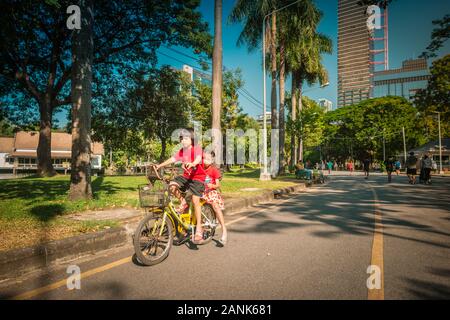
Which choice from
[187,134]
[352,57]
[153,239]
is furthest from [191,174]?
[352,57]

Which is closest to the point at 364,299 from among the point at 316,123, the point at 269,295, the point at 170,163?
the point at 269,295

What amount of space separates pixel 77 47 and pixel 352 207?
9162 millimetres

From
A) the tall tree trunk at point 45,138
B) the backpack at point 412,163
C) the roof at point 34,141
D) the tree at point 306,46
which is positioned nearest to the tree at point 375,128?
the tree at point 306,46

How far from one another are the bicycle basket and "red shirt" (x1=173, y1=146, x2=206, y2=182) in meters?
0.71

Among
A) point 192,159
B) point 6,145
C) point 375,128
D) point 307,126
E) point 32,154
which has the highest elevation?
point 375,128

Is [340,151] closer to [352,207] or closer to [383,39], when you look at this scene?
[352,207]

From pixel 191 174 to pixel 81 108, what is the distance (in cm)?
497

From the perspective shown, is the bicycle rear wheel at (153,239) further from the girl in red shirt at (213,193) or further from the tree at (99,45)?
the tree at (99,45)

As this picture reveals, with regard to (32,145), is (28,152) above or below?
below

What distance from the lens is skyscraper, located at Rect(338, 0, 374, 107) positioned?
180 m

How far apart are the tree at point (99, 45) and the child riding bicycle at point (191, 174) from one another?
41.7ft

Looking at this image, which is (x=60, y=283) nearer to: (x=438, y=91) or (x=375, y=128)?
(x=438, y=91)

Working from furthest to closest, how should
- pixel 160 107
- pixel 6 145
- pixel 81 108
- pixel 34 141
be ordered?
pixel 6 145 → pixel 34 141 → pixel 160 107 → pixel 81 108

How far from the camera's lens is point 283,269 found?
11.3ft
